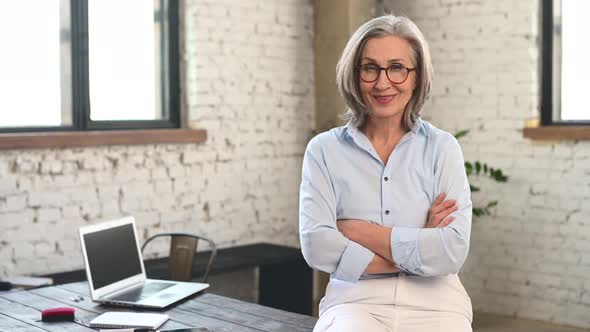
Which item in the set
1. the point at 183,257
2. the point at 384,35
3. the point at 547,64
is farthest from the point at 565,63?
the point at 384,35

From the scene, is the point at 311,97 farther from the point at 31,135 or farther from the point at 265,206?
the point at 31,135

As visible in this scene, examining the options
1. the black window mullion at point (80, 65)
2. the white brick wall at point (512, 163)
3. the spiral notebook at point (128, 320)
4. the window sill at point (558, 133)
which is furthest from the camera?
the white brick wall at point (512, 163)

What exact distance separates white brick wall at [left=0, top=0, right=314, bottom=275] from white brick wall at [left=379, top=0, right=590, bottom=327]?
3.45ft

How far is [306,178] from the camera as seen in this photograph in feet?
8.58

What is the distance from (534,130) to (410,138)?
3.05 meters

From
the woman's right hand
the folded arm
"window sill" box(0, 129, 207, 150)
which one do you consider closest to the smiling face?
the folded arm

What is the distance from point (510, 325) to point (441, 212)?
3.19 meters

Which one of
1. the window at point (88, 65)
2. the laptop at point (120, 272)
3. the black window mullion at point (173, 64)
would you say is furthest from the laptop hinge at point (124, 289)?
the black window mullion at point (173, 64)

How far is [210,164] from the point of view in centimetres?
547

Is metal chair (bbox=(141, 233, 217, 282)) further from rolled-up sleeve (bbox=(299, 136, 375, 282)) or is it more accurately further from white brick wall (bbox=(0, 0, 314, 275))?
rolled-up sleeve (bbox=(299, 136, 375, 282))

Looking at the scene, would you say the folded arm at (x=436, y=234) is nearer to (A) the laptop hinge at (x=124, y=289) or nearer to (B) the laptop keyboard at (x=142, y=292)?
(B) the laptop keyboard at (x=142, y=292)

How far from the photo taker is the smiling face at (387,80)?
2547 mm

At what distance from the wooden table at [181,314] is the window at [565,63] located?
10.2ft

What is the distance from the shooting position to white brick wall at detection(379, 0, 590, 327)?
5.31 meters
